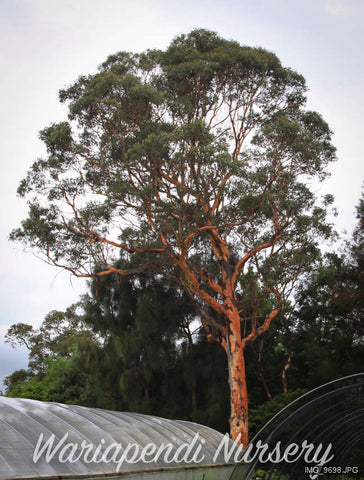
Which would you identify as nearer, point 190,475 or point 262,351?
point 190,475

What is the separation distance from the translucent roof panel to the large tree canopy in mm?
5967

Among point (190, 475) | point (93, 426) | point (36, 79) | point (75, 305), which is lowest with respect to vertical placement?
point (190, 475)

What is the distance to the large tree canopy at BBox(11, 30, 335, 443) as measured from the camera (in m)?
17.4

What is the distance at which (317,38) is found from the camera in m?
15.8

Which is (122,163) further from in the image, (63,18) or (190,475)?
(190,475)

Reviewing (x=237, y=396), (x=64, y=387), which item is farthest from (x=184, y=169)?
(x=64, y=387)

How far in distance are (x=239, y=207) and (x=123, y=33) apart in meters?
6.87

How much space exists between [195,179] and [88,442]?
10090 mm

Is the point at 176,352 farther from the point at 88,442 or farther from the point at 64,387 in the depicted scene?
the point at 88,442

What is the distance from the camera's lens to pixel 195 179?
55.7 ft

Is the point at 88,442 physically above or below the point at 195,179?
below

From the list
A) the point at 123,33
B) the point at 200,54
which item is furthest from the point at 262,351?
the point at 123,33

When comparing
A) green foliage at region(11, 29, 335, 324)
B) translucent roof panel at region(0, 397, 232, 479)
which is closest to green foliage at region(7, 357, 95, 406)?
green foliage at region(11, 29, 335, 324)

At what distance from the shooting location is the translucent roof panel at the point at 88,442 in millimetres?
7328
